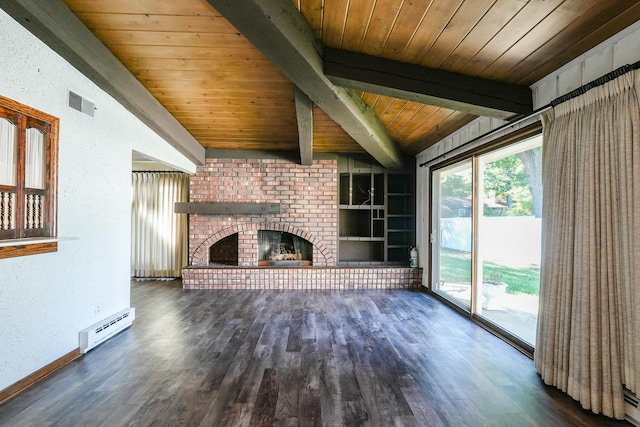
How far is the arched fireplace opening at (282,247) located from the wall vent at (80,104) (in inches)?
120

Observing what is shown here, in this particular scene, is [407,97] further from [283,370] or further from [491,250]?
[283,370]

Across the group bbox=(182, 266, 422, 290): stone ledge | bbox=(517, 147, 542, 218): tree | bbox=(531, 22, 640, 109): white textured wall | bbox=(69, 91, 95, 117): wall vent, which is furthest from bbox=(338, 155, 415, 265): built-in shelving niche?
bbox=(69, 91, 95, 117): wall vent

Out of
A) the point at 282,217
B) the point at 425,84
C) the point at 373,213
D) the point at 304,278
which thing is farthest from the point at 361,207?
the point at 425,84

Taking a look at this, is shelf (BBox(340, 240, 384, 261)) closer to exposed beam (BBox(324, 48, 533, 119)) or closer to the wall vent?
exposed beam (BBox(324, 48, 533, 119))

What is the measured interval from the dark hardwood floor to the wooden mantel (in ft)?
6.21

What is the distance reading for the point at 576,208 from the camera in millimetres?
1951

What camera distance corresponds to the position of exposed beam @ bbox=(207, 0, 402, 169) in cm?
181

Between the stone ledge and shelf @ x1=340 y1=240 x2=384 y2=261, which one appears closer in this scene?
the stone ledge

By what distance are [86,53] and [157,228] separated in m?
3.96

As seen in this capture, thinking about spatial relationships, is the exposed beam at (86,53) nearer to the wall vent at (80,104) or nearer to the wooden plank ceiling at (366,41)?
the wooden plank ceiling at (366,41)

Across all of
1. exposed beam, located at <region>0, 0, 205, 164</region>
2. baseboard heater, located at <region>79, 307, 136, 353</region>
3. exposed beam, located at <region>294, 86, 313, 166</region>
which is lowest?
baseboard heater, located at <region>79, 307, 136, 353</region>

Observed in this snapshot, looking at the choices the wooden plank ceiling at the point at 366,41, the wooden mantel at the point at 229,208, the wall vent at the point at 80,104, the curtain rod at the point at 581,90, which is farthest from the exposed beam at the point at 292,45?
the wooden mantel at the point at 229,208

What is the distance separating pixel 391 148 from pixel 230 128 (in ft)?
7.77

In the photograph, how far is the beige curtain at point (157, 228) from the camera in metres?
5.73
